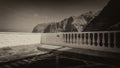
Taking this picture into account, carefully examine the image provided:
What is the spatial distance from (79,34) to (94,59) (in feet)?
3.87

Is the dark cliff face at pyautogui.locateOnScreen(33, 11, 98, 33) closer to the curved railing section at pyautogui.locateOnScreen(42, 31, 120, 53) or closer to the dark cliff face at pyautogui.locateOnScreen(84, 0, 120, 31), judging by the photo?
the dark cliff face at pyautogui.locateOnScreen(84, 0, 120, 31)

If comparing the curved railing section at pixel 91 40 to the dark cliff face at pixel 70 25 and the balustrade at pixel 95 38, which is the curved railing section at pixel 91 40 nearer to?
the balustrade at pixel 95 38

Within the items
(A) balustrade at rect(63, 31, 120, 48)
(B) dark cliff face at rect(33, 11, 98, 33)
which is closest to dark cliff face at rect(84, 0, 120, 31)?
(B) dark cliff face at rect(33, 11, 98, 33)

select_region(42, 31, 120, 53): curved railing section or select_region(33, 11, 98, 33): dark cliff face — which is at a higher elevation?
select_region(33, 11, 98, 33): dark cliff face

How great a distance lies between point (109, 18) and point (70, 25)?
143 cm

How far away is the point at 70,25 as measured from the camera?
412 cm

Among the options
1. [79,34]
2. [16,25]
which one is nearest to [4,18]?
[16,25]

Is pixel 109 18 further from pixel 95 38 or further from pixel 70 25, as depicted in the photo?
pixel 70 25

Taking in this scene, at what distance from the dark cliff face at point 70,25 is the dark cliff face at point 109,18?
28 cm

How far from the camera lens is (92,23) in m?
3.56

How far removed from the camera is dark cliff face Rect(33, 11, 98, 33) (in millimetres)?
3785

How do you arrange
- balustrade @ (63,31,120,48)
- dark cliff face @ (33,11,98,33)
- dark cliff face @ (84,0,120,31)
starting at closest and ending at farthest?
balustrade @ (63,31,120,48), dark cliff face @ (84,0,120,31), dark cliff face @ (33,11,98,33)

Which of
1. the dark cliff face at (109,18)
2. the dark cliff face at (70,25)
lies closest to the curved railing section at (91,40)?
the dark cliff face at (109,18)

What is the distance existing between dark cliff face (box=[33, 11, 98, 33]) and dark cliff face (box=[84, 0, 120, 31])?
278 millimetres
